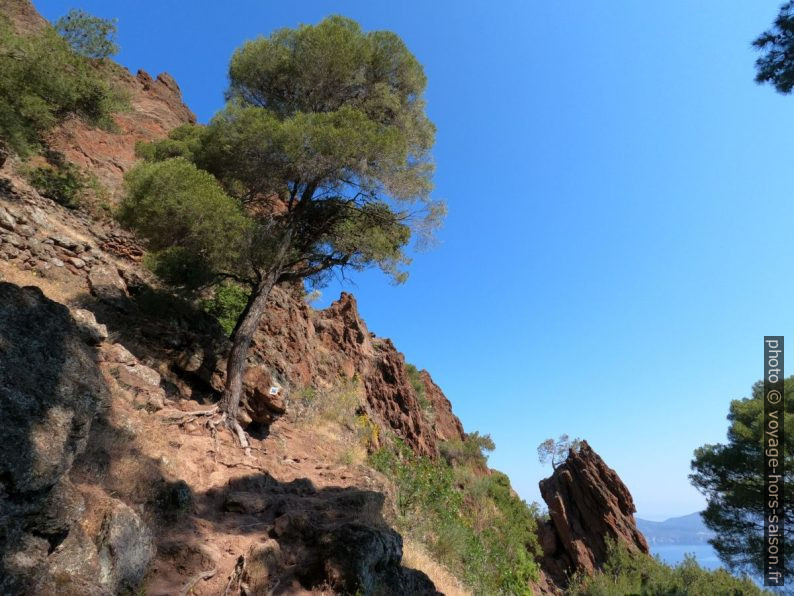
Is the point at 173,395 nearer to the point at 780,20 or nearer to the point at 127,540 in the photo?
the point at 127,540

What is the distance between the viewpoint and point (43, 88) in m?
9.09

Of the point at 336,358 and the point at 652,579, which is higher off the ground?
the point at 336,358

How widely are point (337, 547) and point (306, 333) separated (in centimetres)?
1059

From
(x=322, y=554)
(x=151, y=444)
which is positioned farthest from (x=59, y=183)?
(x=322, y=554)

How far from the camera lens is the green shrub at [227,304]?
11555mm

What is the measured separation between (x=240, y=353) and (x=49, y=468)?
5.55m

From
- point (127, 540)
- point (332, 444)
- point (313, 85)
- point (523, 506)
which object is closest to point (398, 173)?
point (313, 85)

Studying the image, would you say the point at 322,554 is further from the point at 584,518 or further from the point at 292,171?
the point at 584,518

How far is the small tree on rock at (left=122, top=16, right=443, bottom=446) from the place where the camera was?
27.7 ft

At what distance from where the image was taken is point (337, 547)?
13.5ft

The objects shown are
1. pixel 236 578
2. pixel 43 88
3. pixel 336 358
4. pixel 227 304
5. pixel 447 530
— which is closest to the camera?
pixel 236 578

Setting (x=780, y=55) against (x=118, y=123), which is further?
(x=118, y=123)

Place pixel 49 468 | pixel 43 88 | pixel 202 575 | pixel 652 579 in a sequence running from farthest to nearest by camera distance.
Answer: pixel 652 579
pixel 43 88
pixel 202 575
pixel 49 468

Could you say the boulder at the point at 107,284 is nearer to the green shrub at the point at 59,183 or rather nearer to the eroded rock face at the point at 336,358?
the eroded rock face at the point at 336,358
